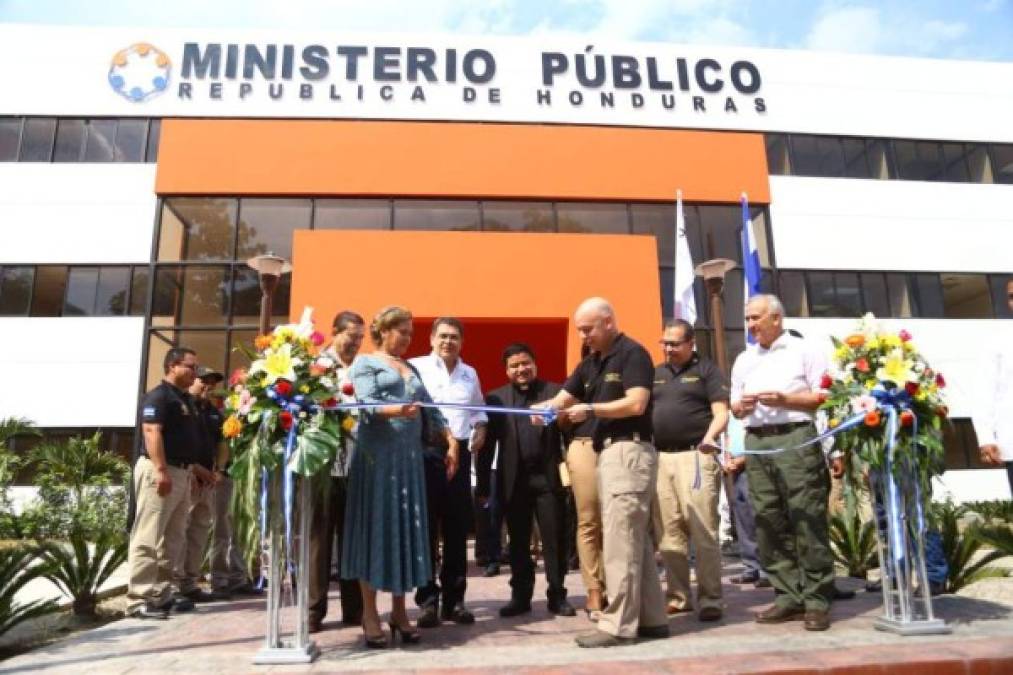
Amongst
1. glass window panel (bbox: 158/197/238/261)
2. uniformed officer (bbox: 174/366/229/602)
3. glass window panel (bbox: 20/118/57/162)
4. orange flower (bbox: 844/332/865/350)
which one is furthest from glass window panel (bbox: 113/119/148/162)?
orange flower (bbox: 844/332/865/350)

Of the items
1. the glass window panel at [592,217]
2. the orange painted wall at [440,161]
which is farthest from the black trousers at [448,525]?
the glass window panel at [592,217]

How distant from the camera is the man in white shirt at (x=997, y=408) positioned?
401cm

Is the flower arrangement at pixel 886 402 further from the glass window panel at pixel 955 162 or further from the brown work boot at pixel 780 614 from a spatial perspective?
the glass window panel at pixel 955 162

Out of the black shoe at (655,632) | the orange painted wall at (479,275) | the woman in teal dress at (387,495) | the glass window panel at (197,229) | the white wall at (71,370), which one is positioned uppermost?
the glass window panel at (197,229)

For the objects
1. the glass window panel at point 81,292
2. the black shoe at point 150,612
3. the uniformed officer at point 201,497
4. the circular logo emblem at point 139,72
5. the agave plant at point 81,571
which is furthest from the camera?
the circular logo emblem at point 139,72

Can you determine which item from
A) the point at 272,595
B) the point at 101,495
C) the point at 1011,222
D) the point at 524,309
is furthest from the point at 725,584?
the point at 1011,222

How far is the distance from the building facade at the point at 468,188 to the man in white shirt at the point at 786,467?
21.5 ft

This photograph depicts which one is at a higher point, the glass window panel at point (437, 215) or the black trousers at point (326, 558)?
the glass window panel at point (437, 215)

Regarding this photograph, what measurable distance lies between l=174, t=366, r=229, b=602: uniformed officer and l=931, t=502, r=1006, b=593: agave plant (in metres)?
5.45

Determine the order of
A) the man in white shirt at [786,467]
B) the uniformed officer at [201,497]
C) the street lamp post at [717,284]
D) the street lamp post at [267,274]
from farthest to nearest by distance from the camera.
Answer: the street lamp post at [717,284] → the street lamp post at [267,274] → the uniformed officer at [201,497] → the man in white shirt at [786,467]

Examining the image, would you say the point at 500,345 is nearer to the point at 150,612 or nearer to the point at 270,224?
the point at 270,224

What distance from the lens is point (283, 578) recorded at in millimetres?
3381

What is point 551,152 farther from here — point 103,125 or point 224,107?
point 103,125

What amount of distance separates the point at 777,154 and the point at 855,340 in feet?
38.8
